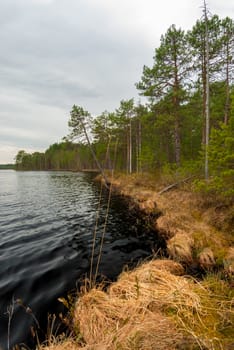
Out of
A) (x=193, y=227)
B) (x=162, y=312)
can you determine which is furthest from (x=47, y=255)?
(x=193, y=227)

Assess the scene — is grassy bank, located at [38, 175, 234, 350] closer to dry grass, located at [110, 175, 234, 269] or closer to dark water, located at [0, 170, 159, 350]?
dry grass, located at [110, 175, 234, 269]

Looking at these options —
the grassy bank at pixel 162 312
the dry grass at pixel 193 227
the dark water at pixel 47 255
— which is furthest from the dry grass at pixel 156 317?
the dry grass at pixel 193 227

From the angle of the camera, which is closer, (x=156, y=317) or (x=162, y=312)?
(x=156, y=317)

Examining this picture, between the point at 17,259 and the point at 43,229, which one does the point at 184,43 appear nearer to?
the point at 43,229

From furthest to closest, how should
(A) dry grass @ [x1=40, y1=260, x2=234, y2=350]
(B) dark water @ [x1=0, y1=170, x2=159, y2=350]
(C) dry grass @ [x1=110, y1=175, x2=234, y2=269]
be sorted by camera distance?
(C) dry grass @ [x1=110, y1=175, x2=234, y2=269] → (B) dark water @ [x1=0, y1=170, x2=159, y2=350] → (A) dry grass @ [x1=40, y1=260, x2=234, y2=350]

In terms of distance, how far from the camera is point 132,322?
2277 mm

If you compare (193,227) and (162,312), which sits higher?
(162,312)

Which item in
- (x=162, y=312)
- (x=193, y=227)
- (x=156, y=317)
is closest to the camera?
(x=156, y=317)

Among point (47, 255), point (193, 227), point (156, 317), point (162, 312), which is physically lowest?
point (47, 255)

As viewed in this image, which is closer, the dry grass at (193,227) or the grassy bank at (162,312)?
the grassy bank at (162,312)

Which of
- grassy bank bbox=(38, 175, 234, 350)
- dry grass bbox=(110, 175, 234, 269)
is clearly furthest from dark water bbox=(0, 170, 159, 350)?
dry grass bbox=(110, 175, 234, 269)

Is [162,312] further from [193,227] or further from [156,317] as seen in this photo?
[193,227]

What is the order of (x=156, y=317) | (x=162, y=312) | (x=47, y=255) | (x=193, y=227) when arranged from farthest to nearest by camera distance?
(x=193, y=227), (x=47, y=255), (x=162, y=312), (x=156, y=317)

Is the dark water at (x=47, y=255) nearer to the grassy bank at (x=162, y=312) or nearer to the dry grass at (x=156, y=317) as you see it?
the grassy bank at (x=162, y=312)
